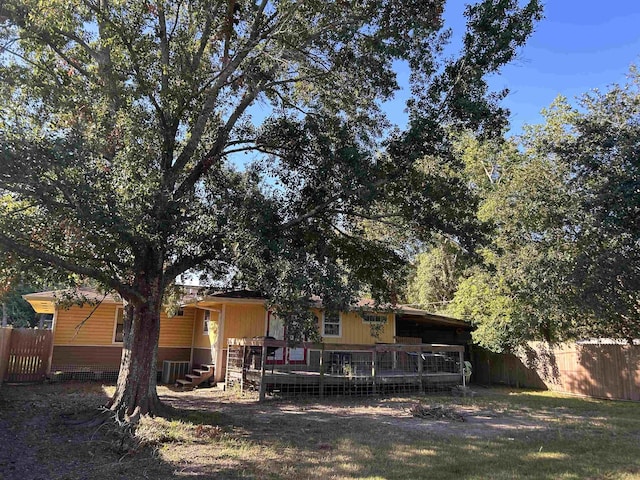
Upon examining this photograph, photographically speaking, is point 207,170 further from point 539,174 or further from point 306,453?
point 539,174

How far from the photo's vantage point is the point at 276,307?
25.9 ft

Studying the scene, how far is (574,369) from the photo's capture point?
57.6 feet

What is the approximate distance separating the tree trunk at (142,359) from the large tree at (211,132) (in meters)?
0.03

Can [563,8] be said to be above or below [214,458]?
above

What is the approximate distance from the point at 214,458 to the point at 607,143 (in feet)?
39.1

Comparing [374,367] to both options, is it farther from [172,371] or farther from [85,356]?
[85,356]

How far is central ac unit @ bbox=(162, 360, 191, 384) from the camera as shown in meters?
17.5

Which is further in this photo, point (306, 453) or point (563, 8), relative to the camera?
point (563, 8)

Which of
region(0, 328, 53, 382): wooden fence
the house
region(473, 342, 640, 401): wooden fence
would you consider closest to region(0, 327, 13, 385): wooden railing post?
region(0, 328, 53, 382): wooden fence

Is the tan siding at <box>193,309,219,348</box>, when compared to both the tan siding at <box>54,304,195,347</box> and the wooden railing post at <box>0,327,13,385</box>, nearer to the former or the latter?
the tan siding at <box>54,304,195,347</box>

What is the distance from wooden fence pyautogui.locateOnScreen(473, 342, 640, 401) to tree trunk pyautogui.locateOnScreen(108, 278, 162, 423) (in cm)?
1481

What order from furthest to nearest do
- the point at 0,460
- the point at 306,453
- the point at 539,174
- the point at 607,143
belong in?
the point at 539,174 → the point at 607,143 → the point at 306,453 → the point at 0,460

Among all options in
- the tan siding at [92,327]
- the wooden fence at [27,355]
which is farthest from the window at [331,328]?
the wooden fence at [27,355]

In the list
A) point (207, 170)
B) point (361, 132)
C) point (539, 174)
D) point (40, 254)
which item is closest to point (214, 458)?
point (40, 254)
